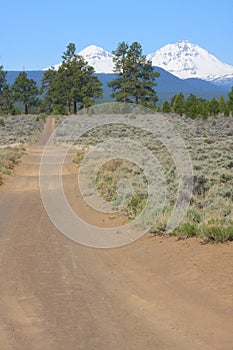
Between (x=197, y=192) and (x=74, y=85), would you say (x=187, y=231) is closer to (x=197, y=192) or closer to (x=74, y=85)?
(x=197, y=192)

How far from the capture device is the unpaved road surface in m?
5.66

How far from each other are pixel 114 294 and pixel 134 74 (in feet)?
214

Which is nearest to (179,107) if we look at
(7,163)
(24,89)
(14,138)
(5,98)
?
(14,138)

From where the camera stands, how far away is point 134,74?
70.7 m

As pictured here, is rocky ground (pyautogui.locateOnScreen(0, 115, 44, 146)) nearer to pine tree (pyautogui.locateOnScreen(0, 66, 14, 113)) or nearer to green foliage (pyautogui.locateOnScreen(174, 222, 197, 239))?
pine tree (pyautogui.locateOnScreen(0, 66, 14, 113))

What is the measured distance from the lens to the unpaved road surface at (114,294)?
5.66 metres

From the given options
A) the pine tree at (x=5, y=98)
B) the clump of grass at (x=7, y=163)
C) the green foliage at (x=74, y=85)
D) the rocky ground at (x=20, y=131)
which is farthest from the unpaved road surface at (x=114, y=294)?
the pine tree at (x=5, y=98)

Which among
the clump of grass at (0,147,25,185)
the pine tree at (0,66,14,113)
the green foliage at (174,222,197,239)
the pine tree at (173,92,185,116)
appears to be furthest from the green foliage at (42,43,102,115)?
the green foliage at (174,222,197,239)

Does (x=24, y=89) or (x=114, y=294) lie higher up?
(x=24, y=89)

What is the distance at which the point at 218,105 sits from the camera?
63.8 meters

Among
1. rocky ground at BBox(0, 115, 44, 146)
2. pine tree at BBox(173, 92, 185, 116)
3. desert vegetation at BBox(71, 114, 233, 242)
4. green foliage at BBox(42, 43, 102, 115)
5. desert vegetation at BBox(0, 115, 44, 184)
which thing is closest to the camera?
desert vegetation at BBox(71, 114, 233, 242)

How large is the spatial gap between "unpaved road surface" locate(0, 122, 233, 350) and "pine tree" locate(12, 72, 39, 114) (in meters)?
81.9

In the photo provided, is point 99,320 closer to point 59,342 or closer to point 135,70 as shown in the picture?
point 59,342

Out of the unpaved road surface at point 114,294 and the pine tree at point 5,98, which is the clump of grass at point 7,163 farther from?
the pine tree at point 5,98
